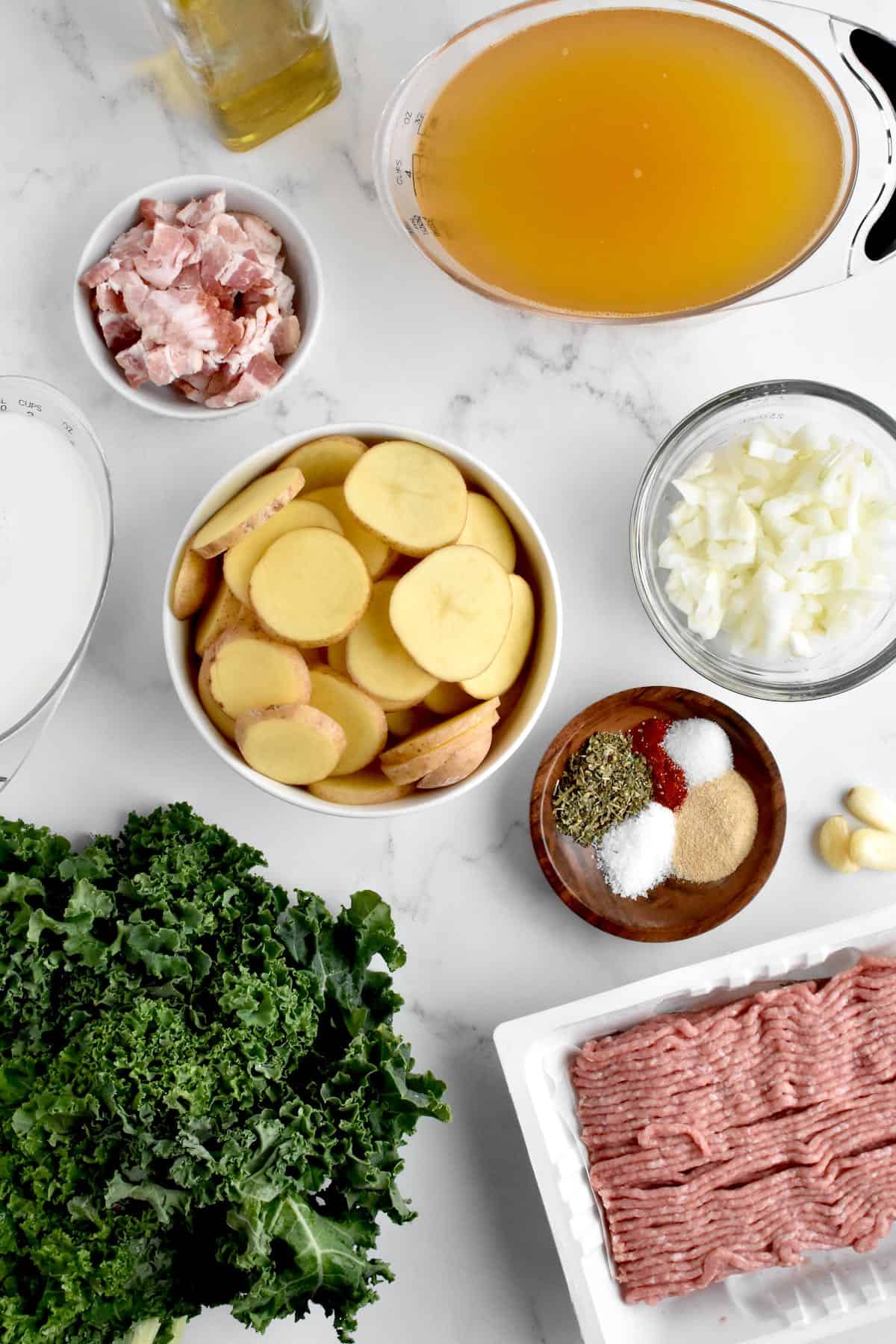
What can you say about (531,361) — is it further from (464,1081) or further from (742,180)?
(464,1081)

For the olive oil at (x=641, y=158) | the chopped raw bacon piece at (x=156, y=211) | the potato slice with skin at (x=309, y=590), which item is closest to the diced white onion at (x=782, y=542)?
the olive oil at (x=641, y=158)

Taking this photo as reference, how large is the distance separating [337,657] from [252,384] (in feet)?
1.27

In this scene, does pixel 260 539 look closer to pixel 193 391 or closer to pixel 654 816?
pixel 193 391

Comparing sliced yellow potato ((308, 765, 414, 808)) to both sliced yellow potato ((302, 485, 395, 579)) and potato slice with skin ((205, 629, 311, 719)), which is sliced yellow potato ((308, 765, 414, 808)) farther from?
sliced yellow potato ((302, 485, 395, 579))

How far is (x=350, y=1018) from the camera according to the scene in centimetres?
143

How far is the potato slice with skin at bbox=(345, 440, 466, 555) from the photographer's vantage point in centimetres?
139

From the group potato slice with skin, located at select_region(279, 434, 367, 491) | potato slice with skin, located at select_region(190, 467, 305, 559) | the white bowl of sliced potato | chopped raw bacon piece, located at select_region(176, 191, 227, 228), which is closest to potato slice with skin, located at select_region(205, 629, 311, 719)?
the white bowl of sliced potato

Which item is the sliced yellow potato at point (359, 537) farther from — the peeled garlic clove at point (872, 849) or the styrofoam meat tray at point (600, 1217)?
the peeled garlic clove at point (872, 849)

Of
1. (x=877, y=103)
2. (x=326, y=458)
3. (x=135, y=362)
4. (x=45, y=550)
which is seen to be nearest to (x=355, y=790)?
(x=326, y=458)

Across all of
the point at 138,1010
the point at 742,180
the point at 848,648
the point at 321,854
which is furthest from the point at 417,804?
the point at 742,180

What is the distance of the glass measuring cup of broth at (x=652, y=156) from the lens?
60.3 inches

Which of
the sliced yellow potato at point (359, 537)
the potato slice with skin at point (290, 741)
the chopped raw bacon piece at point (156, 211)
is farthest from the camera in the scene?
the chopped raw bacon piece at point (156, 211)

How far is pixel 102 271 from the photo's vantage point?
1.52 metres

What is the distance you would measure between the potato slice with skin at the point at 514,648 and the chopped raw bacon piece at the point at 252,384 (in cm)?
41
